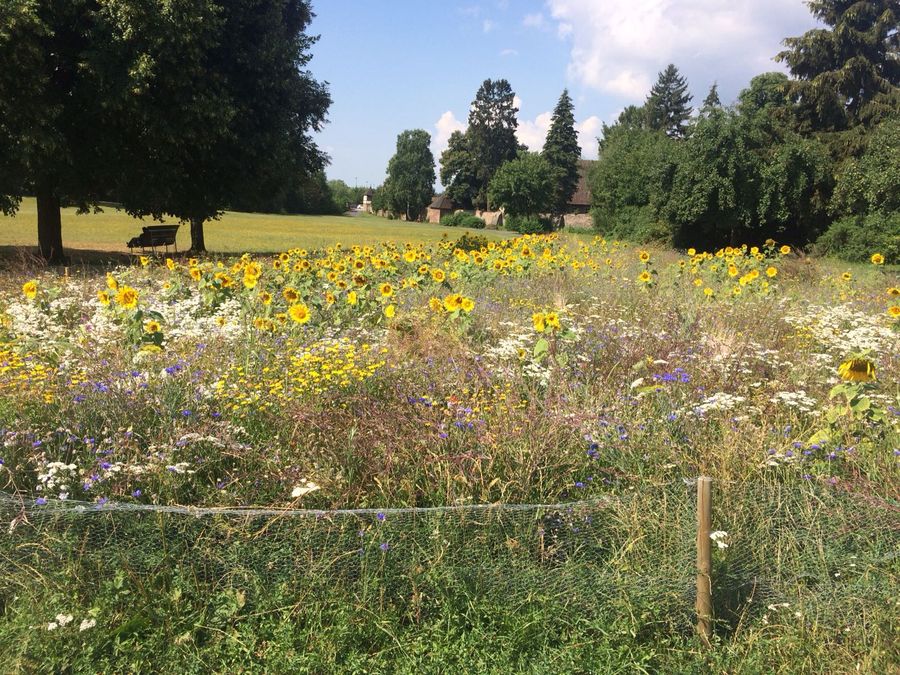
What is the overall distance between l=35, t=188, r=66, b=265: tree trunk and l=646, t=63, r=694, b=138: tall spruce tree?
2430 inches

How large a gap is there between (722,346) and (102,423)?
4083 millimetres

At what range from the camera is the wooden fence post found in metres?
2.43

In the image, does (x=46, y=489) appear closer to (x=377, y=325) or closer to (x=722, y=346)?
(x=377, y=325)

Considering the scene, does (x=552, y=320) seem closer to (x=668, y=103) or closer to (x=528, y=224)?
(x=528, y=224)

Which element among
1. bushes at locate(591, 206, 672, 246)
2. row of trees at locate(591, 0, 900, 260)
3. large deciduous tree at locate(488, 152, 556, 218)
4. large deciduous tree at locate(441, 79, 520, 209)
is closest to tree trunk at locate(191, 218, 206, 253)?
bushes at locate(591, 206, 672, 246)

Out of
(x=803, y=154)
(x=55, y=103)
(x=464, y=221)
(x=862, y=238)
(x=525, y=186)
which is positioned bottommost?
(x=862, y=238)

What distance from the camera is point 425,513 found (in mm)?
2713

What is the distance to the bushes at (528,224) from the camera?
49.1m

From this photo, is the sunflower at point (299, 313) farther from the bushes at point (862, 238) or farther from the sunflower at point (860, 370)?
the bushes at point (862, 238)

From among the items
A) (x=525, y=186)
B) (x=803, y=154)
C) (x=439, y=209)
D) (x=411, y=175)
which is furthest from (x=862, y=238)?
(x=411, y=175)

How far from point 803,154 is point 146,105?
853 inches

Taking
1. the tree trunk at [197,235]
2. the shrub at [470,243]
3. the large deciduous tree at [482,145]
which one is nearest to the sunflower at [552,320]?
the shrub at [470,243]

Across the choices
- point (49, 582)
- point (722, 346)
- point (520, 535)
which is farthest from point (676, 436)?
point (49, 582)

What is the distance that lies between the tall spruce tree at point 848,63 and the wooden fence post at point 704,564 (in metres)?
27.6
